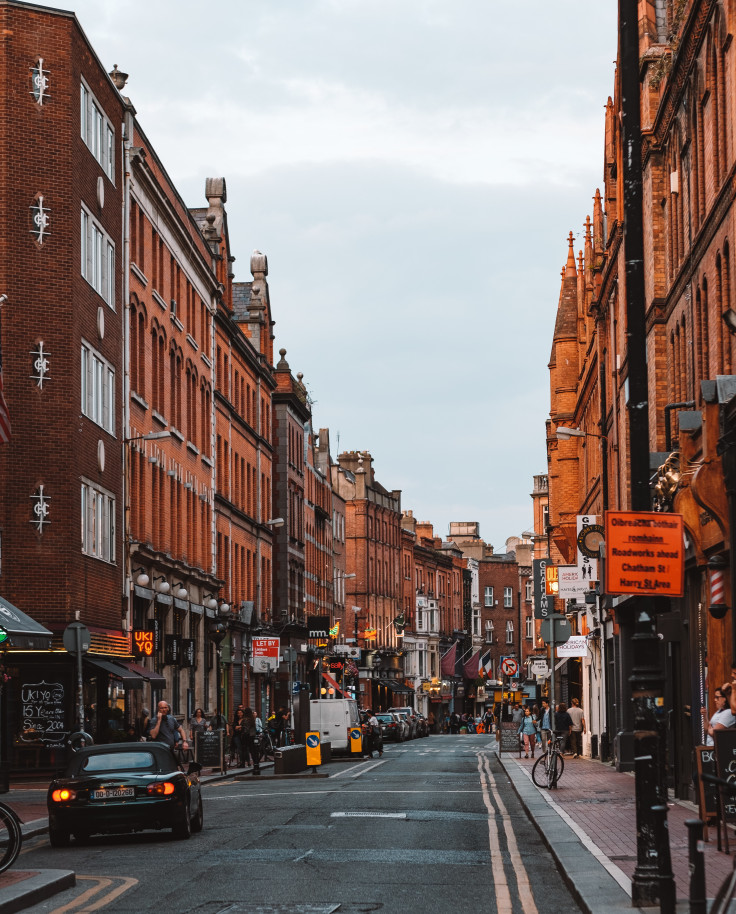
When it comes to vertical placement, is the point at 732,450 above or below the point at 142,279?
below

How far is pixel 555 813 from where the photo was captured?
2289 cm

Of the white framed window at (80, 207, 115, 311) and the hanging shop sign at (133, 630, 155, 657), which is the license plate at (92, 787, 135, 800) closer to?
the white framed window at (80, 207, 115, 311)

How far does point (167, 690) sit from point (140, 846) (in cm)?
2928

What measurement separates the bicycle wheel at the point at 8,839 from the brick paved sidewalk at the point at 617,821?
5.57 meters

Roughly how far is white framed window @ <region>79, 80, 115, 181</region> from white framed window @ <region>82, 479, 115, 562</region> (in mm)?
8426

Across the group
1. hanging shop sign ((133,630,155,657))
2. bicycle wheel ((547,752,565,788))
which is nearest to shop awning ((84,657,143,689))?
hanging shop sign ((133,630,155,657))

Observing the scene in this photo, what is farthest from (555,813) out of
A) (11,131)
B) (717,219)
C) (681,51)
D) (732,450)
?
(11,131)

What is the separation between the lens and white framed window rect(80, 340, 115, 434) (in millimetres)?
38312

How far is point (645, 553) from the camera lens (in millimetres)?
13031

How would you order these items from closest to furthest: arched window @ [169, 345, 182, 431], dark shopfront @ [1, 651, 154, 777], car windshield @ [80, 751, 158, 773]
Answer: car windshield @ [80, 751, 158, 773], dark shopfront @ [1, 651, 154, 777], arched window @ [169, 345, 182, 431]

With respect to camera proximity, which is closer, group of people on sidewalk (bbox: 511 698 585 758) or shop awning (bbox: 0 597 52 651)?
shop awning (bbox: 0 597 52 651)

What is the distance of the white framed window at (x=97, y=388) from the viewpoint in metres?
38.3

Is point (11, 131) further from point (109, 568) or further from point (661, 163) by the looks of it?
point (661, 163)

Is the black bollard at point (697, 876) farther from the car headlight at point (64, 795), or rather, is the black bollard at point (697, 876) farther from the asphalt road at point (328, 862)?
the car headlight at point (64, 795)
